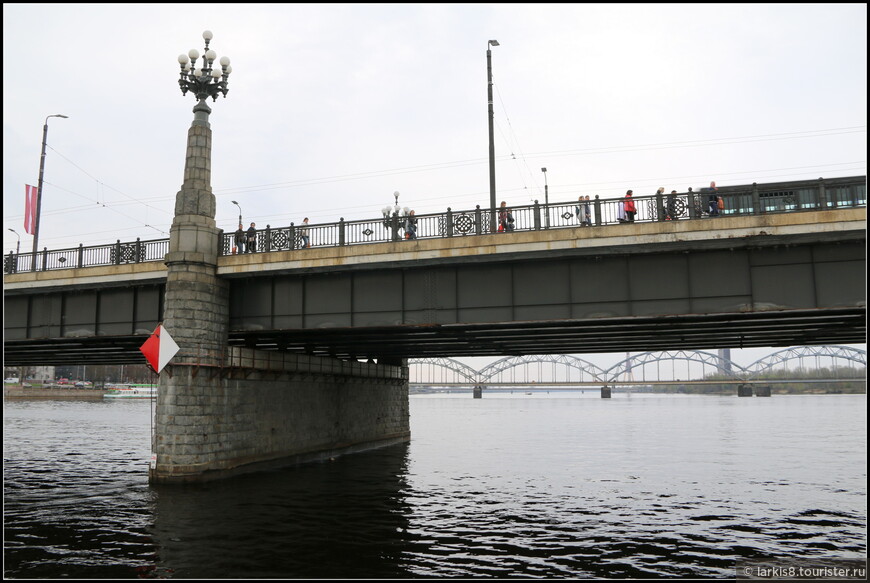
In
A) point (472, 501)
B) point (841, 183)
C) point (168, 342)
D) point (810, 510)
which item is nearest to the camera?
point (841, 183)

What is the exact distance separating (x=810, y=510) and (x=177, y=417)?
24421mm

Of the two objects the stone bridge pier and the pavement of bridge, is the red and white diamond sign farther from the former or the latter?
the pavement of bridge

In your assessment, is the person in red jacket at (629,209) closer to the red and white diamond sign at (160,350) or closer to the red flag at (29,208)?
the red and white diamond sign at (160,350)

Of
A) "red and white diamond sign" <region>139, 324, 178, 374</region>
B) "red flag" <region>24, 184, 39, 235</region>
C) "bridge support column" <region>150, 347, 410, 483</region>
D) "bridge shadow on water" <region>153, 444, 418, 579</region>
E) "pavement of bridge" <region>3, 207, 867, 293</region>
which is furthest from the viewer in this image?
"red flag" <region>24, 184, 39, 235</region>

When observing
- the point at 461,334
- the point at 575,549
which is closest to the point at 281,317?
A: the point at 461,334

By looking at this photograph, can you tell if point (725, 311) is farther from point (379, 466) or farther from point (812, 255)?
point (379, 466)

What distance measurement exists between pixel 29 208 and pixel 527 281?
115ft

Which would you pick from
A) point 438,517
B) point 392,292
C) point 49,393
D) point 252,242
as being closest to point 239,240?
point 252,242

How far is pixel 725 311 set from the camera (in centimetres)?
2322

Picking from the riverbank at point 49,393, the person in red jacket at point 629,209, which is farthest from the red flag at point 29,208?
the riverbank at point 49,393

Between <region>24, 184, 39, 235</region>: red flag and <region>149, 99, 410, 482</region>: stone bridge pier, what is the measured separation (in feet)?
66.1

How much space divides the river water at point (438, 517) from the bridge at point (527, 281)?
22.5 ft

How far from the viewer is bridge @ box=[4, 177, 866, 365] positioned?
22.4 meters

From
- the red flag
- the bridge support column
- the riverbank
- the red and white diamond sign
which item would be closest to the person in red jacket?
the bridge support column
